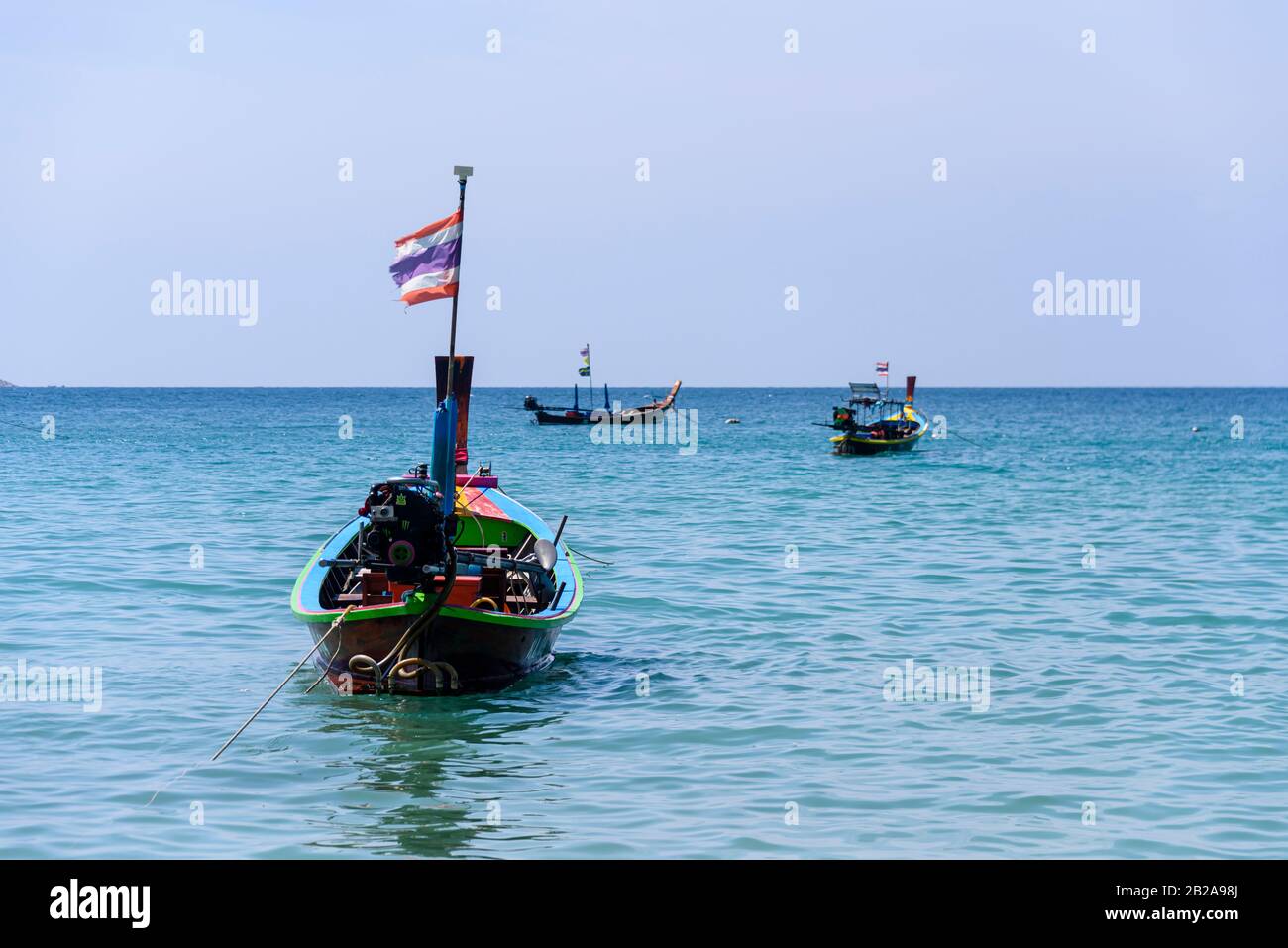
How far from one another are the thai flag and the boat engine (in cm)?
219

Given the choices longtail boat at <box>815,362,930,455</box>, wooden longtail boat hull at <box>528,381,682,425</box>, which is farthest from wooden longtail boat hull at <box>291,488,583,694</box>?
wooden longtail boat hull at <box>528,381,682,425</box>

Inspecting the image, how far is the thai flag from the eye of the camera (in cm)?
1569

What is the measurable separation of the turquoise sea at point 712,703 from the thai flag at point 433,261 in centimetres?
466

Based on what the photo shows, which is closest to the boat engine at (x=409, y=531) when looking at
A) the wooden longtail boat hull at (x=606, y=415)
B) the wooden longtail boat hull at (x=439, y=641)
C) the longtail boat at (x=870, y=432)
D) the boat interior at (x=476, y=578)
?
the boat interior at (x=476, y=578)

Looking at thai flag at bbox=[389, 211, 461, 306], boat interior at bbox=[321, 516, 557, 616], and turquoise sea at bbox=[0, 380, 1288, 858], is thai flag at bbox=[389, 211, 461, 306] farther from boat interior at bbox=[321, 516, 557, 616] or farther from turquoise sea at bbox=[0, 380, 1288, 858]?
turquoise sea at bbox=[0, 380, 1288, 858]

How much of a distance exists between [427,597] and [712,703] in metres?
3.56

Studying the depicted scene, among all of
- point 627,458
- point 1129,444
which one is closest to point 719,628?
point 627,458

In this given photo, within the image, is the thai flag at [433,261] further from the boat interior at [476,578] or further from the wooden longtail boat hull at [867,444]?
the wooden longtail boat hull at [867,444]

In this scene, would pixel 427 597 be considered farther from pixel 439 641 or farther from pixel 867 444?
pixel 867 444

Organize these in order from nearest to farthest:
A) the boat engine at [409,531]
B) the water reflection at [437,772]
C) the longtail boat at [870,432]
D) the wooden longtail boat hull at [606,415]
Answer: the water reflection at [437,772] → the boat engine at [409,531] → the longtail boat at [870,432] → the wooden longtail boat hull at [606,415]

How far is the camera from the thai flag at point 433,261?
15688 millimetres

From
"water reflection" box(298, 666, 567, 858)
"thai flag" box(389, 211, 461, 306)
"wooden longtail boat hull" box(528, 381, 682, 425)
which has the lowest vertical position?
"water reflection" box(298, 666, 567, 858)

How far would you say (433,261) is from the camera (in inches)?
622
